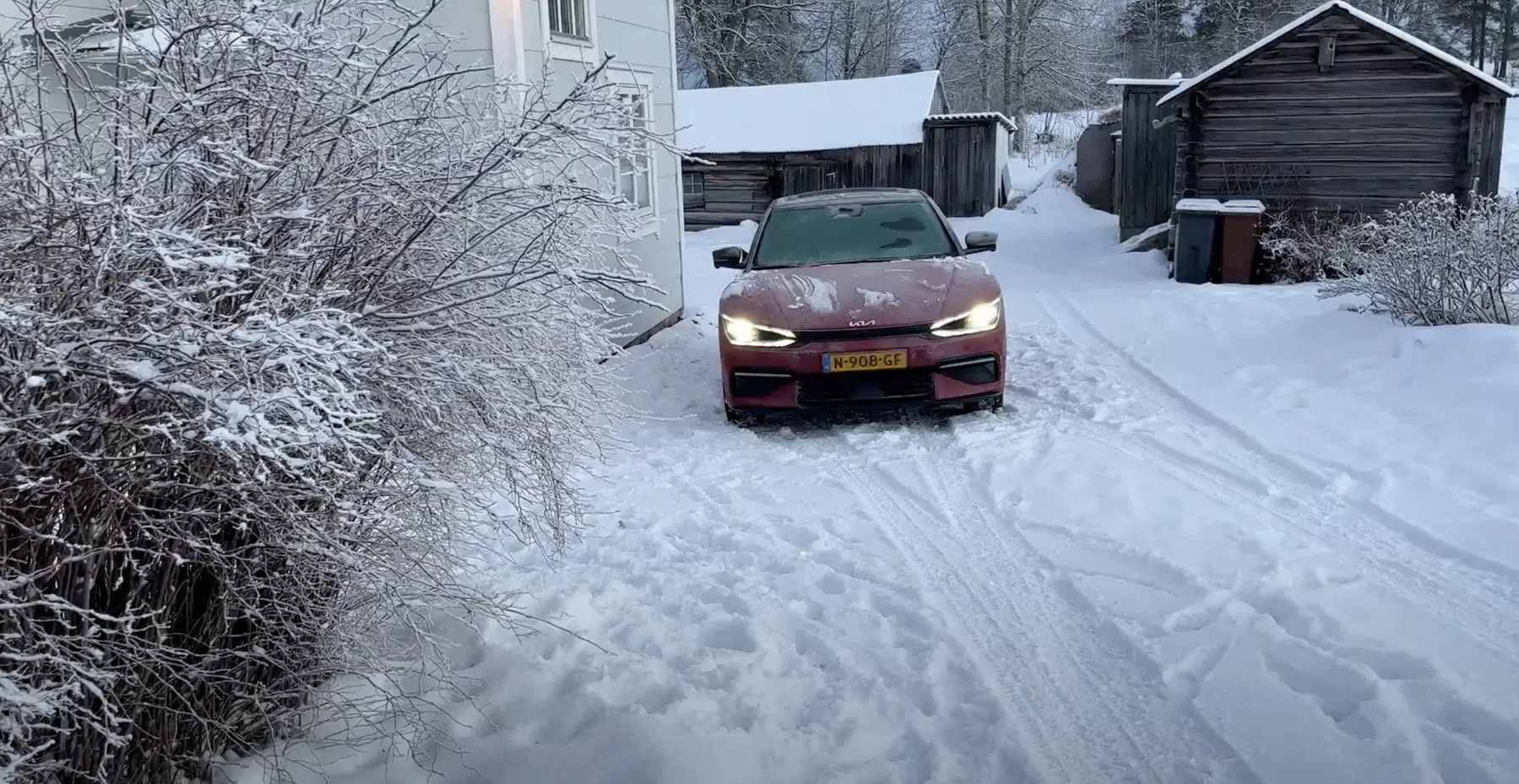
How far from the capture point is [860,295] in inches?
283

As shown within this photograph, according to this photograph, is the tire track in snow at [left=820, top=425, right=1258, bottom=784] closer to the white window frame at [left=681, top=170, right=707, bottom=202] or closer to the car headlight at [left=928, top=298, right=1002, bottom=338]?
the car headlight at [left=928, top=298, right=1002, bottom=338]

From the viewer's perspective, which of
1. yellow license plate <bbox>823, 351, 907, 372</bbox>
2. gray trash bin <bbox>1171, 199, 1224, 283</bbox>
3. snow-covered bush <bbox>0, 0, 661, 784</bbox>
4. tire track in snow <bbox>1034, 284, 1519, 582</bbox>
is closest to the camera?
snow-covered bush <bbox>0, 0, 661, 784</bbox>

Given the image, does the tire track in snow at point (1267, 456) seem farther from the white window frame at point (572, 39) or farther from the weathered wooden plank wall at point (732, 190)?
the weathered wooden plank wall at point (732, 190)

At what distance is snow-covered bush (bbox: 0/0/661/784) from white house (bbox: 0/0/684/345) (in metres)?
2.70

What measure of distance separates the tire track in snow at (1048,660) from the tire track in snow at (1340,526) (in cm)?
119

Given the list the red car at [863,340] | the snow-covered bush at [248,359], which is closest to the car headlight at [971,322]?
the red car at [863,340]

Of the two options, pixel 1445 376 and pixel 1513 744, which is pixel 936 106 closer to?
pixel 1445 376

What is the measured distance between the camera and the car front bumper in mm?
6953

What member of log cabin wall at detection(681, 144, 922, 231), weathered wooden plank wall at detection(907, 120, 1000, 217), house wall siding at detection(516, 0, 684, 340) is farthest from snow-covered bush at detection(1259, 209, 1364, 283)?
log cabin wall at detection(681, 144, 922, 231)

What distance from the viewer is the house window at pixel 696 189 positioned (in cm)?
2616

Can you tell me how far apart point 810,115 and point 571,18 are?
17529mm

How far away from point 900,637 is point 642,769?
1216mm

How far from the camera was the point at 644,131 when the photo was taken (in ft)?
11.4

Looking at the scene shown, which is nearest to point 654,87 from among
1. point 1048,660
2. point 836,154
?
point 1048,660
